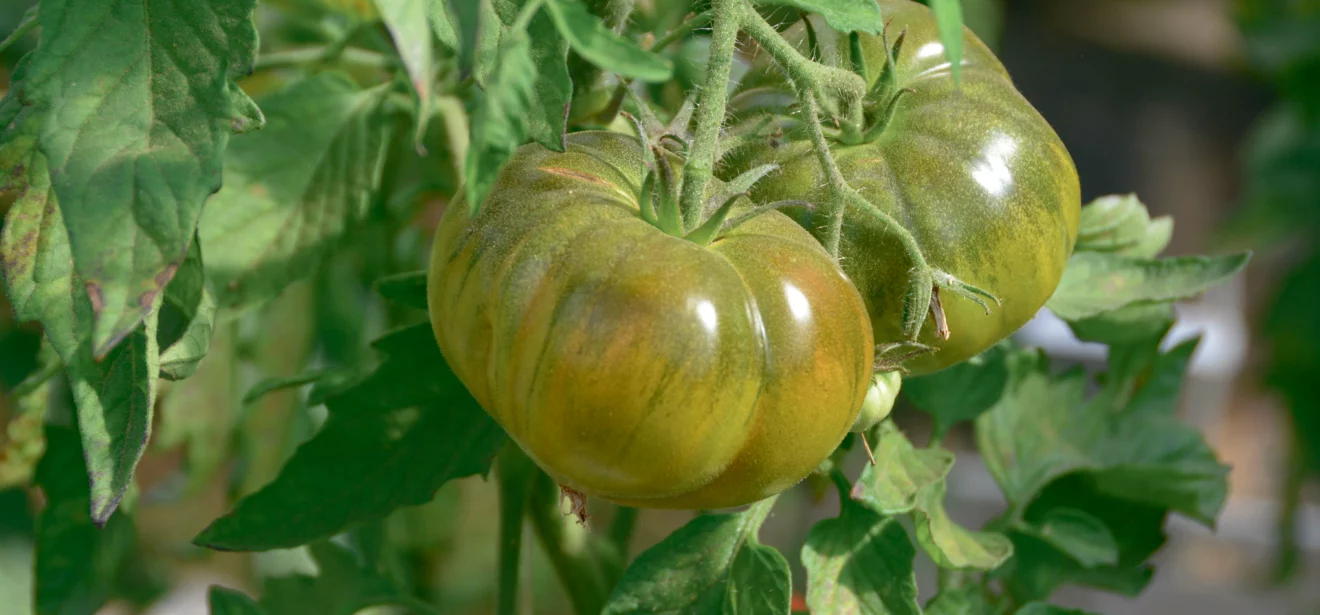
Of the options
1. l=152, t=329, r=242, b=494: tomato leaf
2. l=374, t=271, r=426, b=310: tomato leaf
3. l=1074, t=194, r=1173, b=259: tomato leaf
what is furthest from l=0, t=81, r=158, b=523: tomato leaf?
l=1074, t=194, r=1173, b=259: tomato leaf

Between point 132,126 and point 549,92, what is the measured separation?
0.15 meters

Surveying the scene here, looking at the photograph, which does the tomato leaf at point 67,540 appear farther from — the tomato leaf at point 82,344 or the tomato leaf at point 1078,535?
the tomato leaf at point 1078,535

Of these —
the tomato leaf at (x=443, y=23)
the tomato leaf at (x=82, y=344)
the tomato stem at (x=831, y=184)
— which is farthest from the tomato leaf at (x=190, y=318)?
the tomato stem at (x=831, y=184)

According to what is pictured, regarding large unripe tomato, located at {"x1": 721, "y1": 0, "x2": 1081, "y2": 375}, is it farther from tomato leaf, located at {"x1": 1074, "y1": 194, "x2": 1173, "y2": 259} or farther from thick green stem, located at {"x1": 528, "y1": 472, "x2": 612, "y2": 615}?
thick green stem, located at {"x1": 528, "y1": 472, "x2": 612, "y2": 615}

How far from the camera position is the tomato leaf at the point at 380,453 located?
59cm

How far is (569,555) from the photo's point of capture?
0.71m

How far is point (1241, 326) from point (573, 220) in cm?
287

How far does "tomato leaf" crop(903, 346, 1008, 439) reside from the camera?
0.69m

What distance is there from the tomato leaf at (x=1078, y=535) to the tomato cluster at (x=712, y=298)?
0.22 meters

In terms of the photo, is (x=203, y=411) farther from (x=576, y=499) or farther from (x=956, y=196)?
(x=956, y=196)

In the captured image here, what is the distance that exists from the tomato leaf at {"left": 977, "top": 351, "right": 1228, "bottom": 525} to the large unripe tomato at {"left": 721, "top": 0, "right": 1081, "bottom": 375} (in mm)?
230

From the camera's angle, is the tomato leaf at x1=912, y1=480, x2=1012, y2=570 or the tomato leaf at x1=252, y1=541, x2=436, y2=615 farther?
the tomato leaf at x1=252, y1=541, x2=436, y2=615

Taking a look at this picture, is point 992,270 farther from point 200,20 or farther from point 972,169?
point 200,20

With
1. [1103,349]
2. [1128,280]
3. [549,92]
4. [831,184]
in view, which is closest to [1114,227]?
[1128,280]
